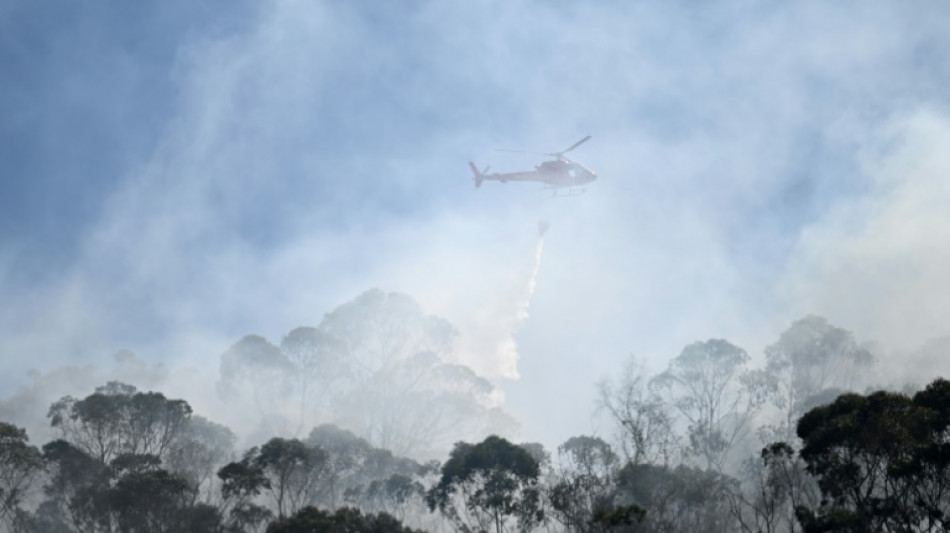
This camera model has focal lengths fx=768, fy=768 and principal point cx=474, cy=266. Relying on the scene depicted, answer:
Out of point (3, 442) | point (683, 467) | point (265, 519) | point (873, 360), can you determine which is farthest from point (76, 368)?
point (873, 360)

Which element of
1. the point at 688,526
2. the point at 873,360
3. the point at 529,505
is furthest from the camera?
the point at 873,360

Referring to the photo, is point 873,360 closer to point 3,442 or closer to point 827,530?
point 827,530

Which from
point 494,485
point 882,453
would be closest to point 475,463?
point 494,485

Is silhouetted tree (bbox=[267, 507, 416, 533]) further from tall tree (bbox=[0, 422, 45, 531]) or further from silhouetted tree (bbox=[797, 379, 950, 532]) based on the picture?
silhouetted tree (bbox=[797, 379, 950, 532])

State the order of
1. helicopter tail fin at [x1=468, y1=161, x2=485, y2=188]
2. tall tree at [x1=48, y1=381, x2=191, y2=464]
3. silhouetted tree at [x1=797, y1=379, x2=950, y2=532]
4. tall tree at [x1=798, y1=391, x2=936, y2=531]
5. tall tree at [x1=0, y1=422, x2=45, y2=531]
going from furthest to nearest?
helicopter tail fin at [x1=468, y1=161, x2=485, y2=188] < tall tree at [x1=48, y1=381, x2=191, y2=464] < tall tree at [x1=0, y1=422, x2=45, y2=531] < tall tree at [x1=798, y1=391, x2=936, y2=531] < silhouetted tree at [x1=797, y1=379, x2=950, y2=532]

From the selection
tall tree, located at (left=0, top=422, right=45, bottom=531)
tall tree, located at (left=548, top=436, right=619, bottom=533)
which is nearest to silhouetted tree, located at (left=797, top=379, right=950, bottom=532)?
tall tree, located at (left=548, top=436, right=619, bottom=533)

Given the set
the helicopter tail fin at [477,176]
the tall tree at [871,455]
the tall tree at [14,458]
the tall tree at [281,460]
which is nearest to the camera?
the tall tree at [871,455]

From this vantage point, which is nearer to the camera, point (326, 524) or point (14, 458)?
point (326, 524)

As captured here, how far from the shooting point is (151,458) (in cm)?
4650

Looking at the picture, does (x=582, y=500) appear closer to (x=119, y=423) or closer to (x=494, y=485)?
(x=494, y=485)

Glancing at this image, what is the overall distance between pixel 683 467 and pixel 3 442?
40298 mm

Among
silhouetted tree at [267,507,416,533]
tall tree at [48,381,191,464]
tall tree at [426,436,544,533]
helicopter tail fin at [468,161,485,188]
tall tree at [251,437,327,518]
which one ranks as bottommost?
silhouetted tree at [267,507,416,533]

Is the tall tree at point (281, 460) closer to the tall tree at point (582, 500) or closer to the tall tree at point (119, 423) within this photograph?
the tall tree at point (119, 423)

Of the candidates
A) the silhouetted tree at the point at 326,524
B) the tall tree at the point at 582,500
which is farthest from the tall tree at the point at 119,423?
the tall tree at the point at 582,500
